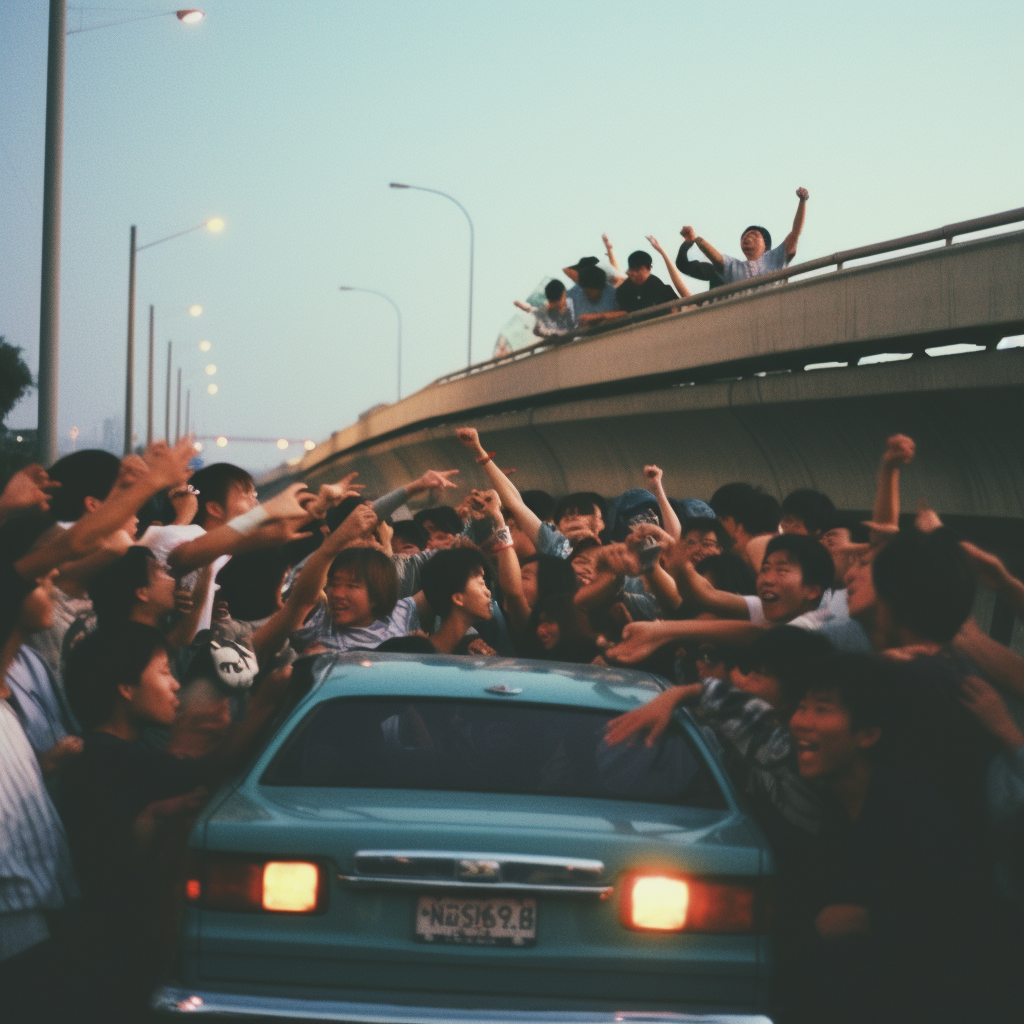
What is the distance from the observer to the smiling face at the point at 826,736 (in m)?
4.21

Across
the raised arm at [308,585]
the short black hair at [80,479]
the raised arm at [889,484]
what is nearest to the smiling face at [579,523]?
the raised arm at [889,484]

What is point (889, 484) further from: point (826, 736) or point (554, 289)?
point (554, 289)

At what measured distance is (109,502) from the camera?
5.31 m

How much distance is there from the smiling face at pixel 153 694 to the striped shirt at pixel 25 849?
0.38 metres

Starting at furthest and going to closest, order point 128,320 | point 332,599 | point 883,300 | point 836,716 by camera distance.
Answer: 1. point 128,320
2. point 883,300
3. point 332,599
4. point 836,716

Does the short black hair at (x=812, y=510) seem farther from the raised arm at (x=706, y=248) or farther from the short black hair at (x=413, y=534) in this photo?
the raised arm at (x=706, y=248)

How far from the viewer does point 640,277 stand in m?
20.4

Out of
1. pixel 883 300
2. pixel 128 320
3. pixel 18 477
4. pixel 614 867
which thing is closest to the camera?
pixel 614 867

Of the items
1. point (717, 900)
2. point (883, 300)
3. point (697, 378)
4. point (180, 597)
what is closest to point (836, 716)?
point (717, 900)

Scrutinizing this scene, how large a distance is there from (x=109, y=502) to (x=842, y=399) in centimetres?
1234

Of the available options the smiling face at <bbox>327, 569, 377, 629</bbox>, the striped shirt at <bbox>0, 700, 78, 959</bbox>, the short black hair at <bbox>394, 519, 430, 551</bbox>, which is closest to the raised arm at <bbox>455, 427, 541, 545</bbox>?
the short black hair at <bbox>394, 519, 430, 551</bbox>

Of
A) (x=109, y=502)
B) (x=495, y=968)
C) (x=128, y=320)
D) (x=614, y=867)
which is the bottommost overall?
(x=495, y=968)

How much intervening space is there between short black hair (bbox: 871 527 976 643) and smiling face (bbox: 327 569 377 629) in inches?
97.4

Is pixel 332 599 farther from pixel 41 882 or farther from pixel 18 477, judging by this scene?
pixel 41 882
